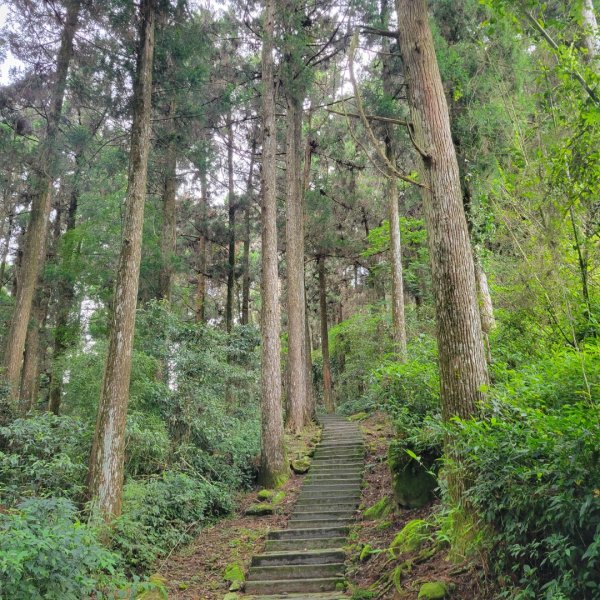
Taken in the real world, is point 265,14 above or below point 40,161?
above

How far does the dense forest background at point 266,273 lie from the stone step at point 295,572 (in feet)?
5.14

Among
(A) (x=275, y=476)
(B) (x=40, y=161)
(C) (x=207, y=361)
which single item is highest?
(B) (x=40, y=161)

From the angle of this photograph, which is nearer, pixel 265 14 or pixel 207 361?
pixel 207 361

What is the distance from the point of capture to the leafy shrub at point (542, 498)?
2637 mm

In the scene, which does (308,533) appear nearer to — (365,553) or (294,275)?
(365,553)

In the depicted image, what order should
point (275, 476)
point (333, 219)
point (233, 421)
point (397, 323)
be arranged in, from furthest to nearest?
point (333, 219) → point (397, 323) → point (233, 421) → point (275, 476)

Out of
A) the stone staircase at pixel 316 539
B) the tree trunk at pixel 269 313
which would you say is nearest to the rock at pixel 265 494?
the tree trunk at pixel 269 313

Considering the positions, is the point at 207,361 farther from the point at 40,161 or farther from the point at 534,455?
the point at 534,455

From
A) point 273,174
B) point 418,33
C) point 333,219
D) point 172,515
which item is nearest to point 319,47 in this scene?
point 273,174

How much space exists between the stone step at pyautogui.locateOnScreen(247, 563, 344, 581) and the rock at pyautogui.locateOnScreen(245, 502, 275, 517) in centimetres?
207

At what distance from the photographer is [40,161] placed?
434 inches

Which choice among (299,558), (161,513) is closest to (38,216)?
(161,513)

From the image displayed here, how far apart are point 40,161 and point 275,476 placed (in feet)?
30.5

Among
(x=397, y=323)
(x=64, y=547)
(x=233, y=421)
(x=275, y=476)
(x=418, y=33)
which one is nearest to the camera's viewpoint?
(x=64, y=547)
